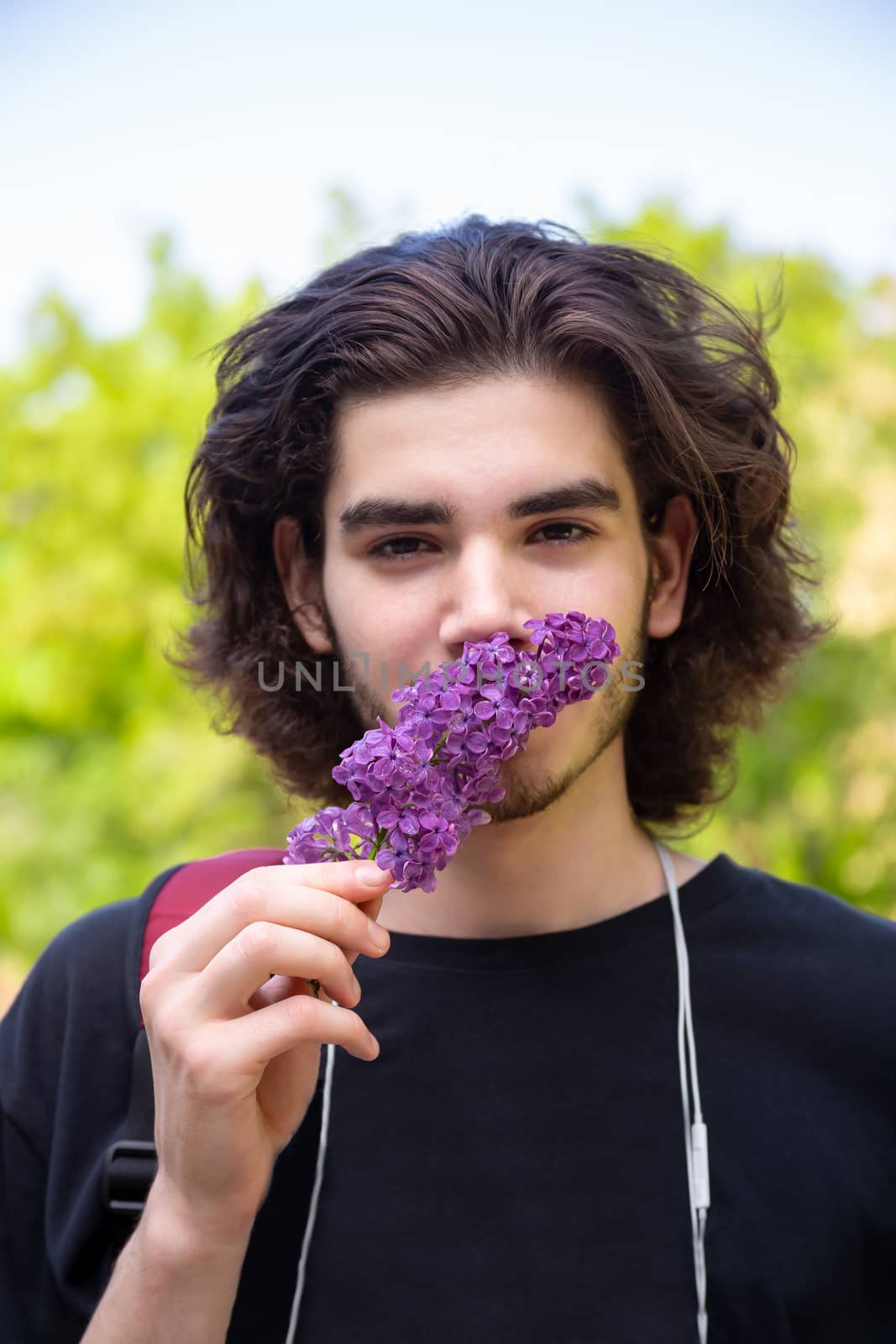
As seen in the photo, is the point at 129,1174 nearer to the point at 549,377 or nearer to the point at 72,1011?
the point at 72,1011

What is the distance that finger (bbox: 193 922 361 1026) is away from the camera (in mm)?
1729

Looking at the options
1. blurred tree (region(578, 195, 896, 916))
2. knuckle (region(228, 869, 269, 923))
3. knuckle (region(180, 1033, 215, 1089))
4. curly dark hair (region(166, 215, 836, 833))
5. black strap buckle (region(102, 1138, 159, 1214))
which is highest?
blurred tree (region(578, 195, 896, 916))

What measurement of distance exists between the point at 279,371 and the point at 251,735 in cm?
108

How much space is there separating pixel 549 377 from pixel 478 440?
0.29 meters

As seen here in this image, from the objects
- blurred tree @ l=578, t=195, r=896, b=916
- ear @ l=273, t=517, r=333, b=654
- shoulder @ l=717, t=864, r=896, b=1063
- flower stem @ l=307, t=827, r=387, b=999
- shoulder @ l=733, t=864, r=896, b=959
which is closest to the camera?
flower stem @ l=307, t=827, r=387, b=999

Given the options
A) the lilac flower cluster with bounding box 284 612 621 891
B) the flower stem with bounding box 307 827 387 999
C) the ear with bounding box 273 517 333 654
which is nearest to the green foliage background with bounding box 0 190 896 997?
the ear with bounding box 273 517 333 654

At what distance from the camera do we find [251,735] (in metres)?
3.43

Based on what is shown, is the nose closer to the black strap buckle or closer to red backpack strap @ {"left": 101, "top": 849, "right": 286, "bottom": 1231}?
red backpack strap @ {"left": 101, "top": 849, "right": 286, "bottom": 1231}

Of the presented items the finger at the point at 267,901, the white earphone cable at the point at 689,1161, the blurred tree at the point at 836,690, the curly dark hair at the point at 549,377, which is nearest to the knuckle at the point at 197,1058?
the finger at the point at 267,901

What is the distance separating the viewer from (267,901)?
1.76 m

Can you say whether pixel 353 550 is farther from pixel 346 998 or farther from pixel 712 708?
pixel 712 708

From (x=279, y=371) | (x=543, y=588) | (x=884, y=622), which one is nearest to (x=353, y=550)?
(x=543, y=588)

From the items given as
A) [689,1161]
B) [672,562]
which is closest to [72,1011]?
[689,1161]

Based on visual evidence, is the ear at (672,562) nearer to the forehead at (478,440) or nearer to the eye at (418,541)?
the forehead at (478,440)
